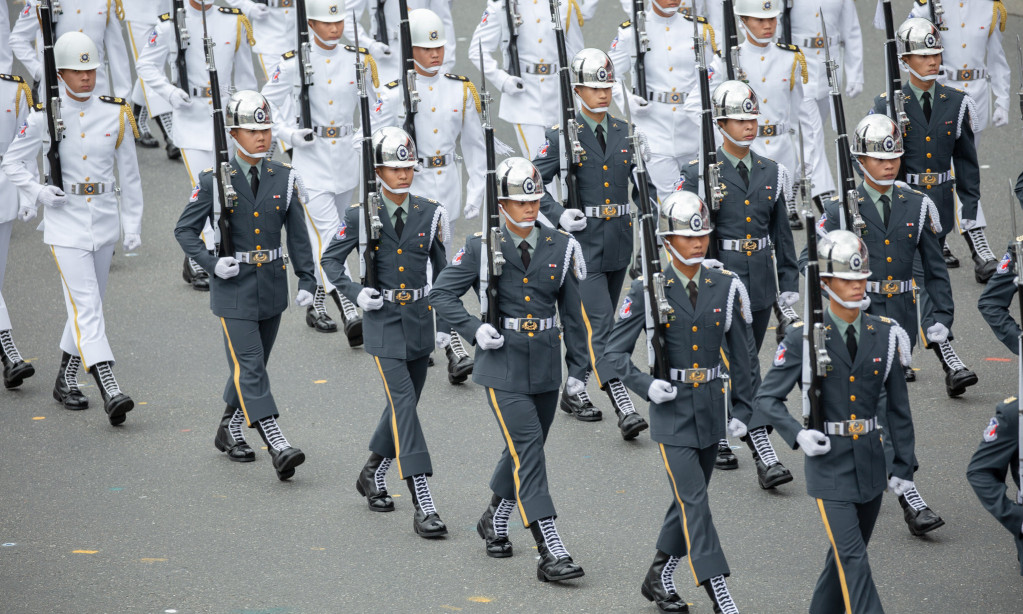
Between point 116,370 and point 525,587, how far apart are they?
423 centimetres

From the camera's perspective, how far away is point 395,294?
25.4ft

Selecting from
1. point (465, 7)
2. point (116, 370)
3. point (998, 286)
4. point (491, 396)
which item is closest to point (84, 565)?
point (491, 396)

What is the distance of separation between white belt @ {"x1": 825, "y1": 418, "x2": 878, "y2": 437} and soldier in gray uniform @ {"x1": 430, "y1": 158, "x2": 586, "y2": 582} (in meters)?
Result: 1.43

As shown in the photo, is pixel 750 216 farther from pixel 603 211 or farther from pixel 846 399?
pixel 846 399

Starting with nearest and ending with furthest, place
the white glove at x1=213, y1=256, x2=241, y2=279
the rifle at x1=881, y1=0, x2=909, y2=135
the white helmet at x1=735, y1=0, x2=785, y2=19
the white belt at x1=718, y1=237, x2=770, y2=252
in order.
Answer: the white glove at x1=213, y1=256, x2=241, y2=279 < the white belt at x1=718, y1=237, x2=770, y2=252 < the rifle at x1=881, y1=0, x2=909, y2=135 < the white helmet at x1=735, y1=0, x2=785, y2=19

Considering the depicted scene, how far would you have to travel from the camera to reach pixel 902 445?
681 cm

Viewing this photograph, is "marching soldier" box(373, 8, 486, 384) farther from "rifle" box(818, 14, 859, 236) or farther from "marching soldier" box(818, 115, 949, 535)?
"marching soldier" box(818, 115, 949, 535)

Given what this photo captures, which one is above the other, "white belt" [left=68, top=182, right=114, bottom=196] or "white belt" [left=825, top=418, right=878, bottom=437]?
"white belt" [left=68, top=182, right=114, bottom=196]

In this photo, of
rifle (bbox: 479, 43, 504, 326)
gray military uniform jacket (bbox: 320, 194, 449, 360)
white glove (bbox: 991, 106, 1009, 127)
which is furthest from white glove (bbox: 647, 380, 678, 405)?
white glove (bbox: 991, 106, 1009, 127)

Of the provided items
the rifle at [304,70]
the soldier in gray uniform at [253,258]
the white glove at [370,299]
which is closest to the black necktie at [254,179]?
the soldier in gray uniform at [253,258]

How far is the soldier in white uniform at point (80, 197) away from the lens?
9.07m

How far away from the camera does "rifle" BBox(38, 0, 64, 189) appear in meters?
9.12

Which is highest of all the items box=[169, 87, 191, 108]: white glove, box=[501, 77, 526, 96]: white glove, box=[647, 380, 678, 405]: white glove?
box=[169, 87, 191, 108]: white glove

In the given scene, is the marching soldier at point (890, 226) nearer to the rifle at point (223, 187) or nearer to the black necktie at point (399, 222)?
the black necktie at point (399, 222)
